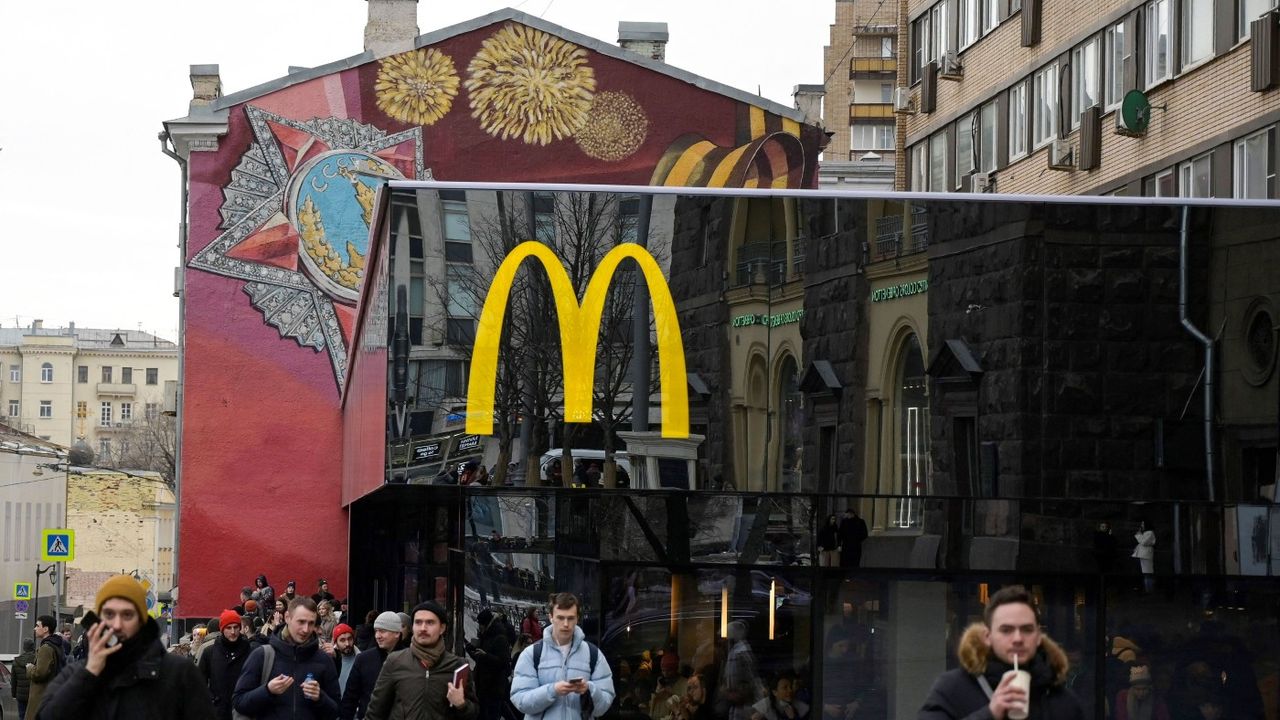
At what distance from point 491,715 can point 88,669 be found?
9547 millimetres

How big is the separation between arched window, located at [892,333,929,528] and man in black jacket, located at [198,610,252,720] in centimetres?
512

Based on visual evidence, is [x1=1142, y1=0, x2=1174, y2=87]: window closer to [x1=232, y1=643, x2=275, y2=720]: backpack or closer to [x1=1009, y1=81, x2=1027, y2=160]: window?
[x1=1009, y1=81, x2=1027, y2=160]: window

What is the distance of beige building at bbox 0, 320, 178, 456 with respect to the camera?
511 feet

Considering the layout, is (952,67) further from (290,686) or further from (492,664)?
(290,686)

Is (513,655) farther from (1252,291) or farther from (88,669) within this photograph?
(88,669)

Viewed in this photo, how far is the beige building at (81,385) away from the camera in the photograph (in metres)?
156

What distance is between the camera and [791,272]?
50.2 feet

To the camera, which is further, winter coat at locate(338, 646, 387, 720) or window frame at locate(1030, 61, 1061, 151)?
window frame at locate(1030, 61, 1061, 151)

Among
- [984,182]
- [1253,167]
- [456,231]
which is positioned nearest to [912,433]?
[456,231]

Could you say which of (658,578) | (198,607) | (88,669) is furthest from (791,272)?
(198,607)

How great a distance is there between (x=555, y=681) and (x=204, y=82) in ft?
92.4

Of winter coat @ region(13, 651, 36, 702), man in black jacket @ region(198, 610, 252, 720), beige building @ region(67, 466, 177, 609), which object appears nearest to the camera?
man in black jacket @ region(198, 610, 252, 720)

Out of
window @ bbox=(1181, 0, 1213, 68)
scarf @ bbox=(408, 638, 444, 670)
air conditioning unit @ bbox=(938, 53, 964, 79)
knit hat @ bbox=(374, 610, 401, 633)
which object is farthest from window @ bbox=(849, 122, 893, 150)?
scarf @ bbox=(408, 638, 444, 670)

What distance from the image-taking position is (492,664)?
16.1 m
